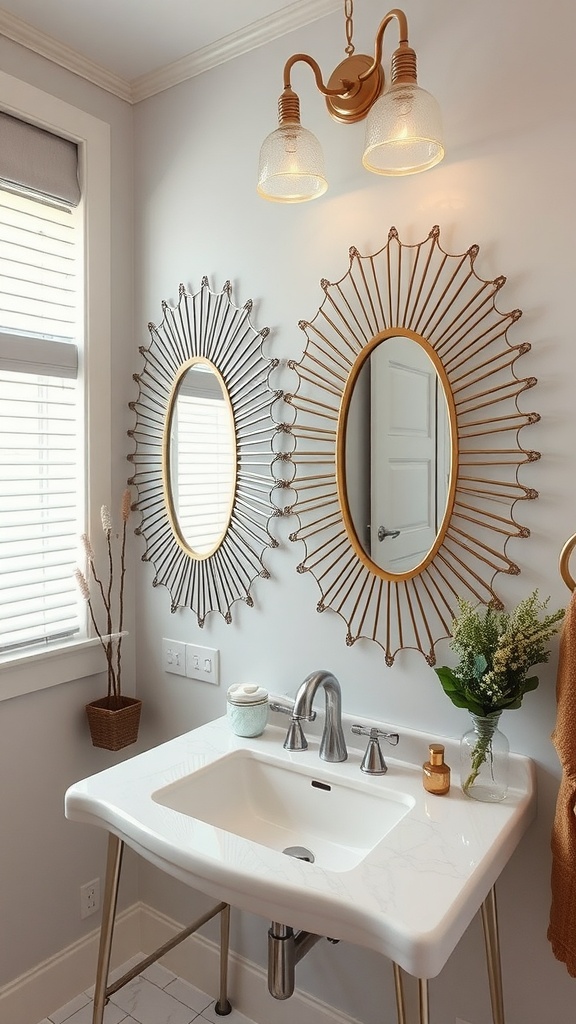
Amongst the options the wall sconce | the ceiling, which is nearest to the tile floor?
the wall sconce

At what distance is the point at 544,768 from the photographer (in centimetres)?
141

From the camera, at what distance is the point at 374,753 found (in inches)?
59.7

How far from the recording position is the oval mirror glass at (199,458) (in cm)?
188

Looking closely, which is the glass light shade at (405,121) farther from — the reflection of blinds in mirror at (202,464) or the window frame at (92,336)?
the window frame at (92,336)

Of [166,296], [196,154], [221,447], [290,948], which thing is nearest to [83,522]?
[221,447]

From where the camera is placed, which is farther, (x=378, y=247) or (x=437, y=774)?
(x=378, y=247)

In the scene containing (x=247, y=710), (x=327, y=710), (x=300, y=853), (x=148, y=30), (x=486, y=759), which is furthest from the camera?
(x=148, y=30)

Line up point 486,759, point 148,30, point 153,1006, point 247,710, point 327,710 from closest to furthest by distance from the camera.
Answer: point 486,759 → point 327,710 → point 247,710 → point 148,30 → point 153,1006

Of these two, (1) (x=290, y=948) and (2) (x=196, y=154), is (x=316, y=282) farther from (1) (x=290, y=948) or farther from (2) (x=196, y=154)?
(1) (x=290, y=948)

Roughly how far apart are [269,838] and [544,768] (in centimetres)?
60

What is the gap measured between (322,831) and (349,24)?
175cm

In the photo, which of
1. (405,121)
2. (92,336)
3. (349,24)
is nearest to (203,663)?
(92,336)

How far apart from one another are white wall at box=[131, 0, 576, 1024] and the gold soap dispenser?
129mm

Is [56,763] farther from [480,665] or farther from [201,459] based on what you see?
[480,665]
